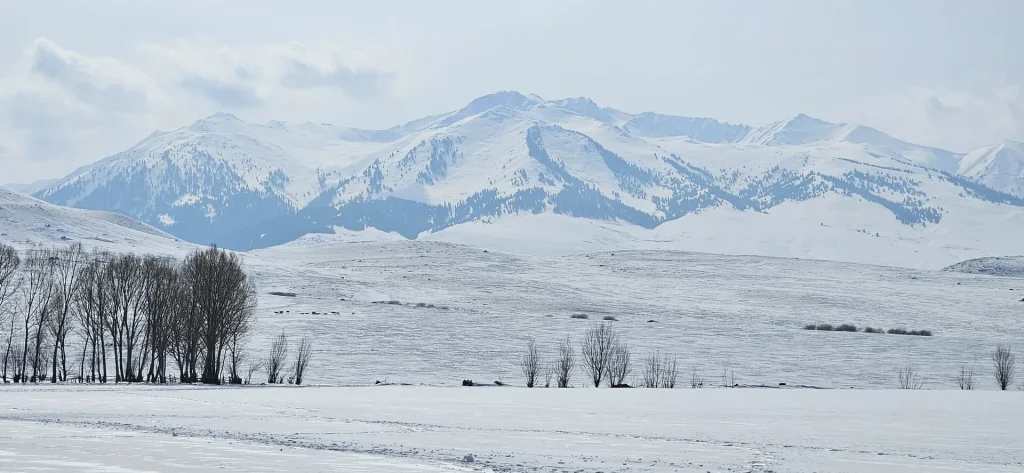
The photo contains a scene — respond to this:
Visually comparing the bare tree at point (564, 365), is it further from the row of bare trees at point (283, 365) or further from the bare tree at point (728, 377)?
the row of bare trees at point (283, 365)

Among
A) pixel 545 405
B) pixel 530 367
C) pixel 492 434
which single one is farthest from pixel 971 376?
pixel 492 434

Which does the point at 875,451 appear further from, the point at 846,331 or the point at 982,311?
the point at 982,311

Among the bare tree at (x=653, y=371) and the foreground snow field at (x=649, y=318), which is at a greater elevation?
the foreground snow field at (x=649, y=318)

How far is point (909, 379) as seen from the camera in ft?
285

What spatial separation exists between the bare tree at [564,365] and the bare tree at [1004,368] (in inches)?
1491

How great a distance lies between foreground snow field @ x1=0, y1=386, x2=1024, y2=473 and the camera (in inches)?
1010

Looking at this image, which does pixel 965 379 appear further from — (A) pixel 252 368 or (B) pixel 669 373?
(A) pixel 252 368

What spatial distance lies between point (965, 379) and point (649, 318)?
49.7m

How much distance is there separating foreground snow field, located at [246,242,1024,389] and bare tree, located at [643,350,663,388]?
233cm

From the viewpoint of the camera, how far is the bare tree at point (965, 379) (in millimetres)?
82225

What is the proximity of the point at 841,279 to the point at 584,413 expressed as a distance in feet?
528

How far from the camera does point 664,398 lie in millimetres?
55469

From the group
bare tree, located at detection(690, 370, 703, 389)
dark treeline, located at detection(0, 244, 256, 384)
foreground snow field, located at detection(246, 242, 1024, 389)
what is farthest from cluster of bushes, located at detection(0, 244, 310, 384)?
bare tree, located at detection(690, 370, 703, 389)

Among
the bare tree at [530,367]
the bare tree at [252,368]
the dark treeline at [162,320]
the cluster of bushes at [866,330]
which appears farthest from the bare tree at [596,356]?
the cluster of bushes at [866,330]
